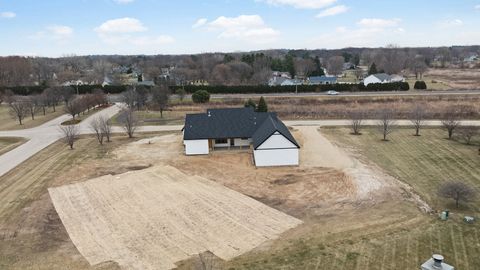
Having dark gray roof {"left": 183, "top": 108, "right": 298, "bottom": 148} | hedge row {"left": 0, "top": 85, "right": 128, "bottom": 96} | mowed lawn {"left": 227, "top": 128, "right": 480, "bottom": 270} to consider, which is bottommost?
mowed lawn {"left": 227, "top": 128, "right": 480, "bottom": 270}

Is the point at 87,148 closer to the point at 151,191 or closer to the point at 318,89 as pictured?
the point at 151,191

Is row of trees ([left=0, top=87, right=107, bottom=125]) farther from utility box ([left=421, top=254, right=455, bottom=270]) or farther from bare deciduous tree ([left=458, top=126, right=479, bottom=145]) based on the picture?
utility box ([left=421, top=254, right=455, bottom=270])

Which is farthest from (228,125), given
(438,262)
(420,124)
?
(438,262)

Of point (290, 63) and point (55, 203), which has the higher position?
point (290, 63)

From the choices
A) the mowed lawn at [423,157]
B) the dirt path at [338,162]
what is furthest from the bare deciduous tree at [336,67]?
the dirt path at [338,162]

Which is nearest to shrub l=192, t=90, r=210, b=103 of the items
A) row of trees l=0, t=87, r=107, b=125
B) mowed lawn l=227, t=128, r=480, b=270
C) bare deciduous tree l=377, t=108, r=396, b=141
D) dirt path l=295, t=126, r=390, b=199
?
row of trees l=0, t=87, r=107, b=125

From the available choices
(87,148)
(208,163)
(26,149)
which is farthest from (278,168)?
(26,149)
